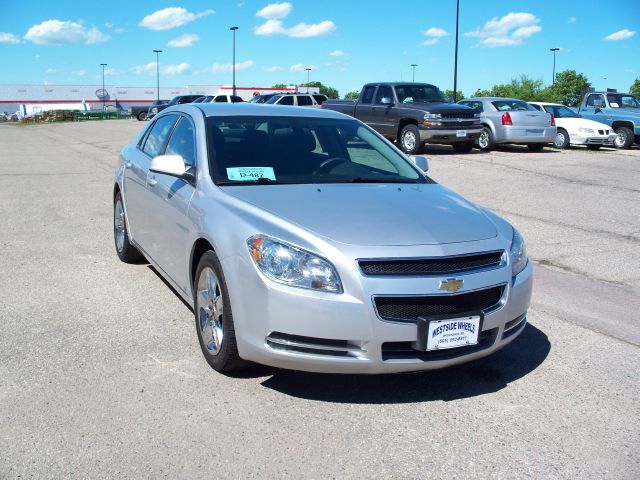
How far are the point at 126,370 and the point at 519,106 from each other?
1738 centimetres

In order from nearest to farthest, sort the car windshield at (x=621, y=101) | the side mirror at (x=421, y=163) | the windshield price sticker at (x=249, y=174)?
1. the windshield price sticker at (x=249, y=174)
2. the side mirror at (x=421, y=163)
3. the car windshield at (x=621, y=101)

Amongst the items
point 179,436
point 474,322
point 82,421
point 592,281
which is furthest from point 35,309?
point 592,281

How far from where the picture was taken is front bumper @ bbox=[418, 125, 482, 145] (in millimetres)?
17453

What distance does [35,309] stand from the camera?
16.6ft

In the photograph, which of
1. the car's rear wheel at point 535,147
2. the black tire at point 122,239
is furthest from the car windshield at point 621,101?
the black tire at point 122,239

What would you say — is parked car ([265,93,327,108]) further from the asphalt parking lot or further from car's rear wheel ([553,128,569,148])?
the asphalt parking lot

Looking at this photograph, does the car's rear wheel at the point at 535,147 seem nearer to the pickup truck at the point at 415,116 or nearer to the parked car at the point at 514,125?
the parked car at the point at 514,125

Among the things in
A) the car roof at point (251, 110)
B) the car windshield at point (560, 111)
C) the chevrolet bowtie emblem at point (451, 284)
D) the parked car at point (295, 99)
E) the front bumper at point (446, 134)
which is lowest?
the chevrolet bowtie emblem at point (451, 284)

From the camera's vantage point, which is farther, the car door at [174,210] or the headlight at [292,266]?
the car door at [174,210]

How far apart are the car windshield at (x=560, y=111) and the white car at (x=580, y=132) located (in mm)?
57

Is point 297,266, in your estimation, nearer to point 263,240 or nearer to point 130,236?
point 263,240

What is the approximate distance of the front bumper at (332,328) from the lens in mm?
3277

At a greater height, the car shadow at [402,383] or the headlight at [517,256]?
the headlight at [517,256]

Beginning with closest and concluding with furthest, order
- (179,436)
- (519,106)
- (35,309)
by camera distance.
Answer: (179,436)
(35,309)
(519,106)
